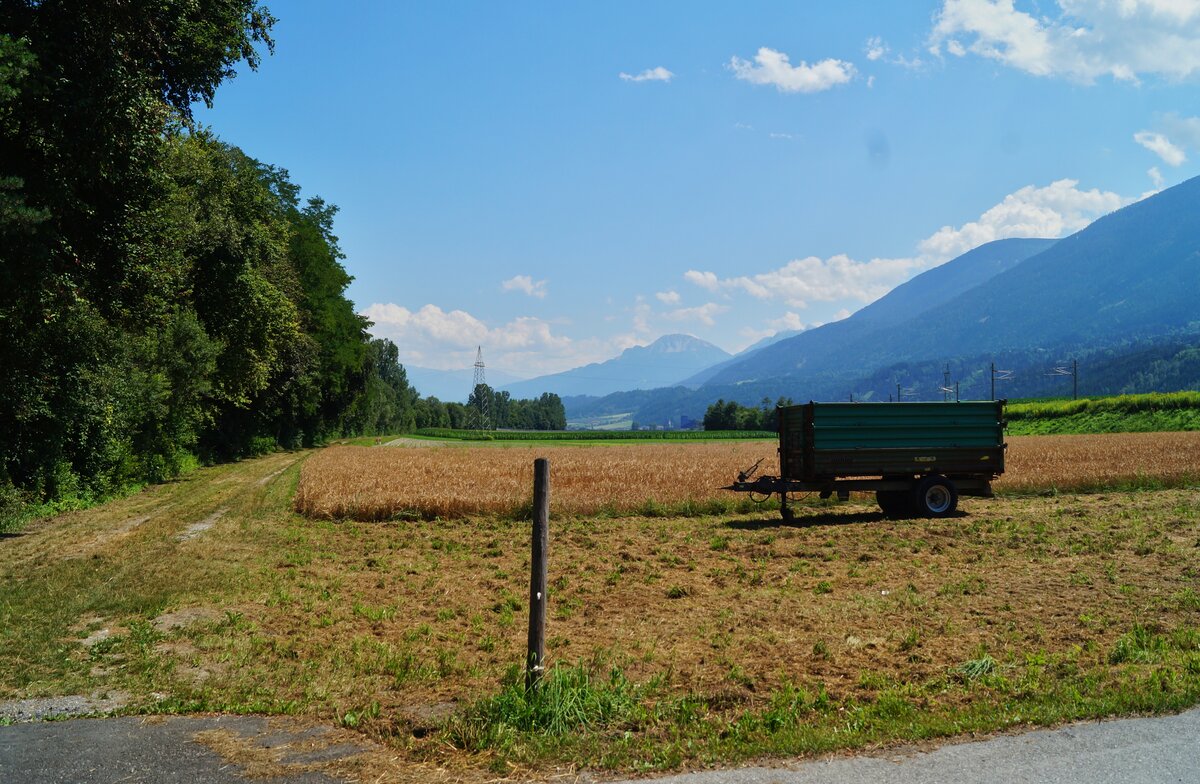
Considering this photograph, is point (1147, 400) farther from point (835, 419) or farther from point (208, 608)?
point (208, 608)

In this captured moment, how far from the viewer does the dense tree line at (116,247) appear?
12398 millimetres

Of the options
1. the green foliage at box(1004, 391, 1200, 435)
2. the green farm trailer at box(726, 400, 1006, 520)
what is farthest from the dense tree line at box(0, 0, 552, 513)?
the green foliage at box(1004, 391, 1200, 435)

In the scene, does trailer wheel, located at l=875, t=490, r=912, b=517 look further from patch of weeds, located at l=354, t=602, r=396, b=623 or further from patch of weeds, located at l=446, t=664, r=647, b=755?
patch of weeds, located at l=446, t=664, r=647, b=755

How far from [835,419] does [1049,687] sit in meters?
12.0

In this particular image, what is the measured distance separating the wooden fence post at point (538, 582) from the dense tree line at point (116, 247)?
9.28 metres

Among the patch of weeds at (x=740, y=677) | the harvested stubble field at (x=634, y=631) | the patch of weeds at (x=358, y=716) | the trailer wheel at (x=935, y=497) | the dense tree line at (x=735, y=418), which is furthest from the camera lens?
the dense tree line at (x=735, y=418)

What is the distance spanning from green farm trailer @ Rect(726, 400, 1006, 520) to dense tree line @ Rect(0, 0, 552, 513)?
47.8ft

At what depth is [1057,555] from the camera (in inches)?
503

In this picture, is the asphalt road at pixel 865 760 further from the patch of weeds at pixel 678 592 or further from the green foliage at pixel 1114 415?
the green foliage at pixel 1114 415

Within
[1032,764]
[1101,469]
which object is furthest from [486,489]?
[1101,469]

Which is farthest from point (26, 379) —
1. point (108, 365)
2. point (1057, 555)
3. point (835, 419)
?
point (1057, 555)

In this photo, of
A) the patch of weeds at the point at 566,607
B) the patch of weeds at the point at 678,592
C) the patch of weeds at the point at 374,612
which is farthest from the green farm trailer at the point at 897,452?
the patch of weeds at the point at 374,612

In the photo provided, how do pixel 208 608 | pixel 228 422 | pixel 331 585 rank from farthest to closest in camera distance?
pixel 228 422, pixel 331 585, pixel 208 608

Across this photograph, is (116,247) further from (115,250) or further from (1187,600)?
(1187,600)
